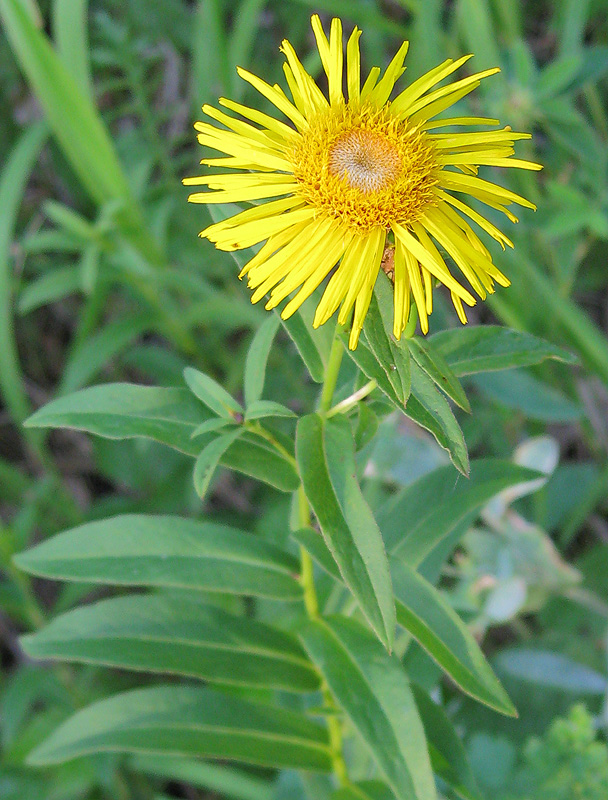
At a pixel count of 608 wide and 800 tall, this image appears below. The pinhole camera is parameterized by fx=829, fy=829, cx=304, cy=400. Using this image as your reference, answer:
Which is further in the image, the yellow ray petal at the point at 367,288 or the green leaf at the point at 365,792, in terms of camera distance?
the green leaf at the point at 365,792

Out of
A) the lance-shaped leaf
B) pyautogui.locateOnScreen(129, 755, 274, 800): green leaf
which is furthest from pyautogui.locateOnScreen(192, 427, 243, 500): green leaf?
pyautogui.locateOnScreen(129, 755, 274, 800): green leaf

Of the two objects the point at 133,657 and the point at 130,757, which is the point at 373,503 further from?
the point at 130,757

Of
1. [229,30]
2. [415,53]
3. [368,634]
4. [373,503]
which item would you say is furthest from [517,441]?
[229,30]

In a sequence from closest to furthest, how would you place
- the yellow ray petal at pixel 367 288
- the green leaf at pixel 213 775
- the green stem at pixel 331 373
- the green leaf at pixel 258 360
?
the yellow ray petal at pixel 367 288 < the green stem at pixel 331 373 < the green leaf at pixel 258 360 < the green leaf at pixel 213 775

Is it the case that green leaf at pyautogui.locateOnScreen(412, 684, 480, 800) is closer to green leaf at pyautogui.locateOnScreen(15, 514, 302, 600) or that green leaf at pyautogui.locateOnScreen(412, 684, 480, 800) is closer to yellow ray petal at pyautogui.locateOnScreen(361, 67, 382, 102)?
green leaf at pyautogui.locateOnScreen(15, 514, 302, 600)

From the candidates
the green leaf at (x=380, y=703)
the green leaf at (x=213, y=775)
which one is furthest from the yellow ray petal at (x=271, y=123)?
the green leaf at (x=213, y=775)

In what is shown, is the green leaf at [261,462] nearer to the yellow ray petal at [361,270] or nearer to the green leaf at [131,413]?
the green leaf at [131,413]

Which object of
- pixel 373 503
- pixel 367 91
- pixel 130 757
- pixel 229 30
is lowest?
pixel 130 757
